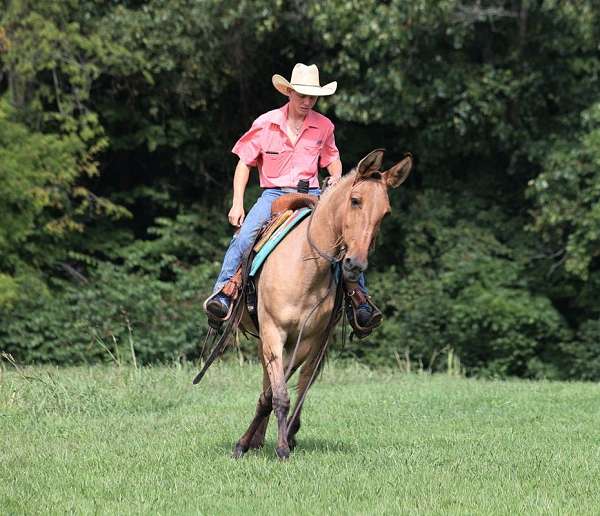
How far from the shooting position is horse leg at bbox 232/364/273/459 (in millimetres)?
9250

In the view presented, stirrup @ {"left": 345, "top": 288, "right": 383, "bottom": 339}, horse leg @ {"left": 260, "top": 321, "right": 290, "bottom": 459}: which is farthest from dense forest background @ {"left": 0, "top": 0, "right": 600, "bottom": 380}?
horse leg @ {"left": 260, "top": 321, "right": 290, "bottom": 459}

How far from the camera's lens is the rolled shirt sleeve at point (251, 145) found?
986 cm

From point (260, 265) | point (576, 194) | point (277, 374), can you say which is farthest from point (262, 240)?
point (576, 194)

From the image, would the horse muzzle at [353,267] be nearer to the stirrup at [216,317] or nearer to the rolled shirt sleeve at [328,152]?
the stirrup at [216,317]

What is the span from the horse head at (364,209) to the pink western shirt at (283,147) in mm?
1342

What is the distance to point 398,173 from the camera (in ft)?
28.3

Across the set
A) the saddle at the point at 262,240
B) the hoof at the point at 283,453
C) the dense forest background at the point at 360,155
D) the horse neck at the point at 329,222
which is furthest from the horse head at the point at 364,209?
the dense forest background at the point at 360,155

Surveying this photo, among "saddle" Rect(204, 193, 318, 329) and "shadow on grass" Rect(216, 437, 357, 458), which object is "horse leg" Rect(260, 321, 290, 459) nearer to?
"shadow on grass" Rect(216, 437, 357, 458)

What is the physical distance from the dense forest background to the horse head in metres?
12.8

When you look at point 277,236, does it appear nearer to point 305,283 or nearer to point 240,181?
point 305,283

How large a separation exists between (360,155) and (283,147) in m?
16.6

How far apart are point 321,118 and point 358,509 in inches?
150

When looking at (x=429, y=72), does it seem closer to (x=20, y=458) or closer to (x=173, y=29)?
(x=173, y=29)

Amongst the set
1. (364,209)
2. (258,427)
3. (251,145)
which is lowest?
(258,427)
